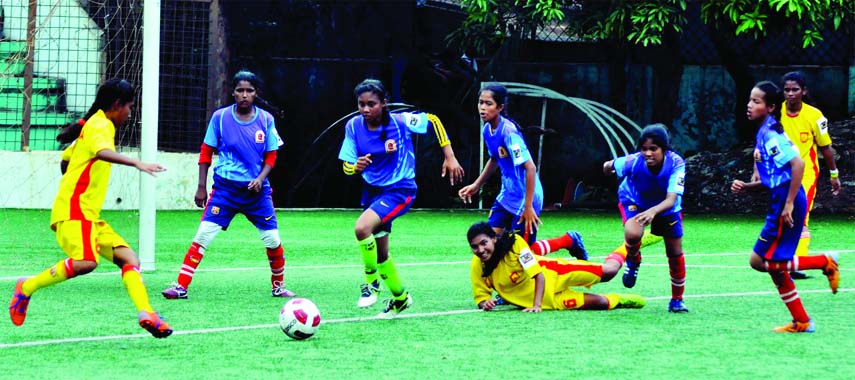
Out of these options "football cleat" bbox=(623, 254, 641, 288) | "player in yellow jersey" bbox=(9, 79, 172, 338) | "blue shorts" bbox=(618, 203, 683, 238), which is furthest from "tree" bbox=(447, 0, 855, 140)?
"player in yellow jersey" bbox=(9, 79, 172, 338)

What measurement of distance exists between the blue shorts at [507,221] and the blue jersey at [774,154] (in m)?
2.08

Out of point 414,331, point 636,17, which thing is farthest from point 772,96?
point 636,17

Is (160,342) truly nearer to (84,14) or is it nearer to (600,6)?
(84,14)

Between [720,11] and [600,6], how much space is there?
6.15ft

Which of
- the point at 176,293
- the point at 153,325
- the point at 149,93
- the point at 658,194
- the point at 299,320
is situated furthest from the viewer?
the point at 149,93

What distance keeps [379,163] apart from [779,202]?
110 inches

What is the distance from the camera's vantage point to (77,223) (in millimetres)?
7430

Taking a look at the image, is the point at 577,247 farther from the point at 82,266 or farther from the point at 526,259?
the point at 82,266

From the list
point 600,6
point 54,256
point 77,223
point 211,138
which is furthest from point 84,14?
point 77,223

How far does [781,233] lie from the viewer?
25.4 feet

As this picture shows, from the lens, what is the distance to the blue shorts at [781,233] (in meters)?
7.73

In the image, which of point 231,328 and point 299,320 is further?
point 231,328

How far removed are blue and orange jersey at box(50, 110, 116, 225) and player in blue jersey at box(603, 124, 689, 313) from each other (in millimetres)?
3354

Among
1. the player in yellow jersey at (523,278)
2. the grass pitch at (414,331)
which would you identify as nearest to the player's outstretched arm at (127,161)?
the grass pitch at (414,331)
